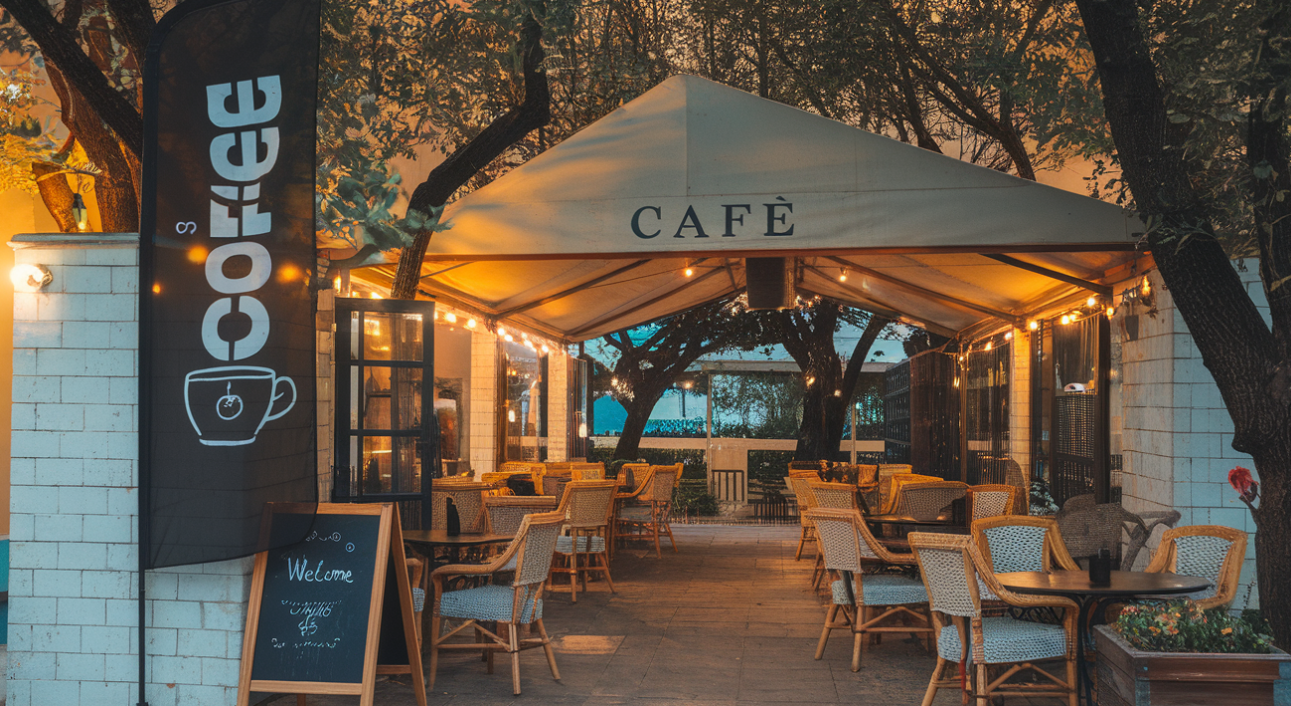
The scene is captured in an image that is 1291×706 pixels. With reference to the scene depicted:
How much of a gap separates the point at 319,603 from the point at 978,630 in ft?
8.93

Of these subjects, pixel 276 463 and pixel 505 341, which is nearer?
pixel 276 463

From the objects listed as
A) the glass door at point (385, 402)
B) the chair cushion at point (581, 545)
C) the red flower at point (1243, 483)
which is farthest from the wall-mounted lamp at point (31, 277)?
the red flower at point (1243, 483)

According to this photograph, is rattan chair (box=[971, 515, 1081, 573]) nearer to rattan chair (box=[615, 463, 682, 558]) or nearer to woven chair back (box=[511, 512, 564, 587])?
woven chair back (box=[511, 512, 564, 587])

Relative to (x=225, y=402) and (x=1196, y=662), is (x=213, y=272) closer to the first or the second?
(x=225, y=402)

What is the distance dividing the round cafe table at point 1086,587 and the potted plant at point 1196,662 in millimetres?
315

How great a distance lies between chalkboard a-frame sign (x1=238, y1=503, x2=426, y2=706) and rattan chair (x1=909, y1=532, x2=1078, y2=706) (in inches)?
91.1

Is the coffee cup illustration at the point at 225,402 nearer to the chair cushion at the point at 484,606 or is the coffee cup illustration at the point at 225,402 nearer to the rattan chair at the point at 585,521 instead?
the chair cushion at the point at 484,606

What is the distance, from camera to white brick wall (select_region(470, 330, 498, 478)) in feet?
36.9

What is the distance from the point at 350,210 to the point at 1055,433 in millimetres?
6828

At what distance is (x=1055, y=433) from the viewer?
8789 mm

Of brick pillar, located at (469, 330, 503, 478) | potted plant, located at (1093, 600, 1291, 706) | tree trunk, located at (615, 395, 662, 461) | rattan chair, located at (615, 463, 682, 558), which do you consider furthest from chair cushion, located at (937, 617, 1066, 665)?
tree trunk, located at (615, 395, 662, 461)

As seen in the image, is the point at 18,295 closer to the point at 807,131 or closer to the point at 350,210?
the point at 350,210

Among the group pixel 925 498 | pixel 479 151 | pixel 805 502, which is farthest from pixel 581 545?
pixel 479 151

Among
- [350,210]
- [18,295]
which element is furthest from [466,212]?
[18,295]
